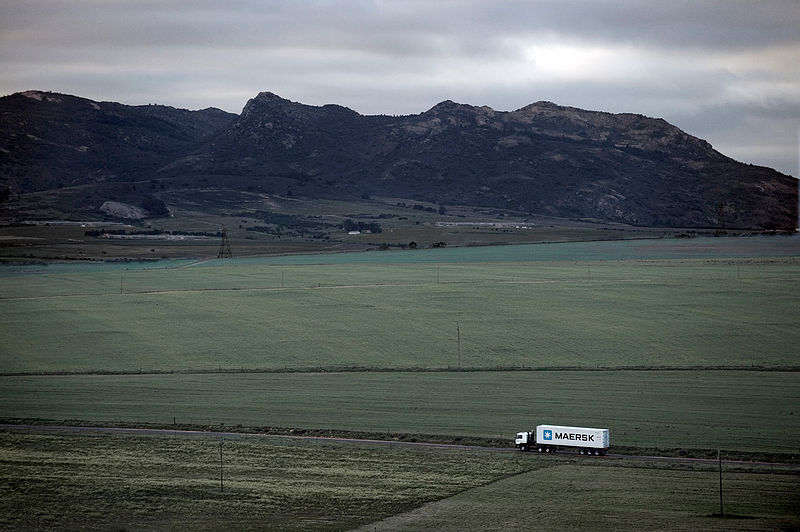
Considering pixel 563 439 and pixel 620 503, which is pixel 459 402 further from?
pixel 620 503

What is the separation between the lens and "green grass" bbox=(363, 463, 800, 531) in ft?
129

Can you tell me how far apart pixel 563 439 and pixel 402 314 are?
4634 cm

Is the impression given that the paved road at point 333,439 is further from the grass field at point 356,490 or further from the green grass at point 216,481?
the green grass at point 216,481

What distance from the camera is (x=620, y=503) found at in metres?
42.1

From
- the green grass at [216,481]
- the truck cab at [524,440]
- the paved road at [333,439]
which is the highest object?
the truck cab at [524,440]

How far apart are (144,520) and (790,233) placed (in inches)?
6025

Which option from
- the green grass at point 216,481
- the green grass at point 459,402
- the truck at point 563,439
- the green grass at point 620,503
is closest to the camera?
the green grass at point 620,503

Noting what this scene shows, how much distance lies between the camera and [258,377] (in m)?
73.4

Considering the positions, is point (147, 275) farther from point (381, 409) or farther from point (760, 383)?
point (760, 383)

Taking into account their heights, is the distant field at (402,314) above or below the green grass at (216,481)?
above

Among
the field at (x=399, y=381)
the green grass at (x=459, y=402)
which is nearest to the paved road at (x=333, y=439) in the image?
the field at (x=399, y=381)

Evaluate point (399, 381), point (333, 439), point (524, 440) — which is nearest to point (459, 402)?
point (399, 381)

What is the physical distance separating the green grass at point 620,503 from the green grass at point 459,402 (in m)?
6.46

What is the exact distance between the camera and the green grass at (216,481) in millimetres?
42188
